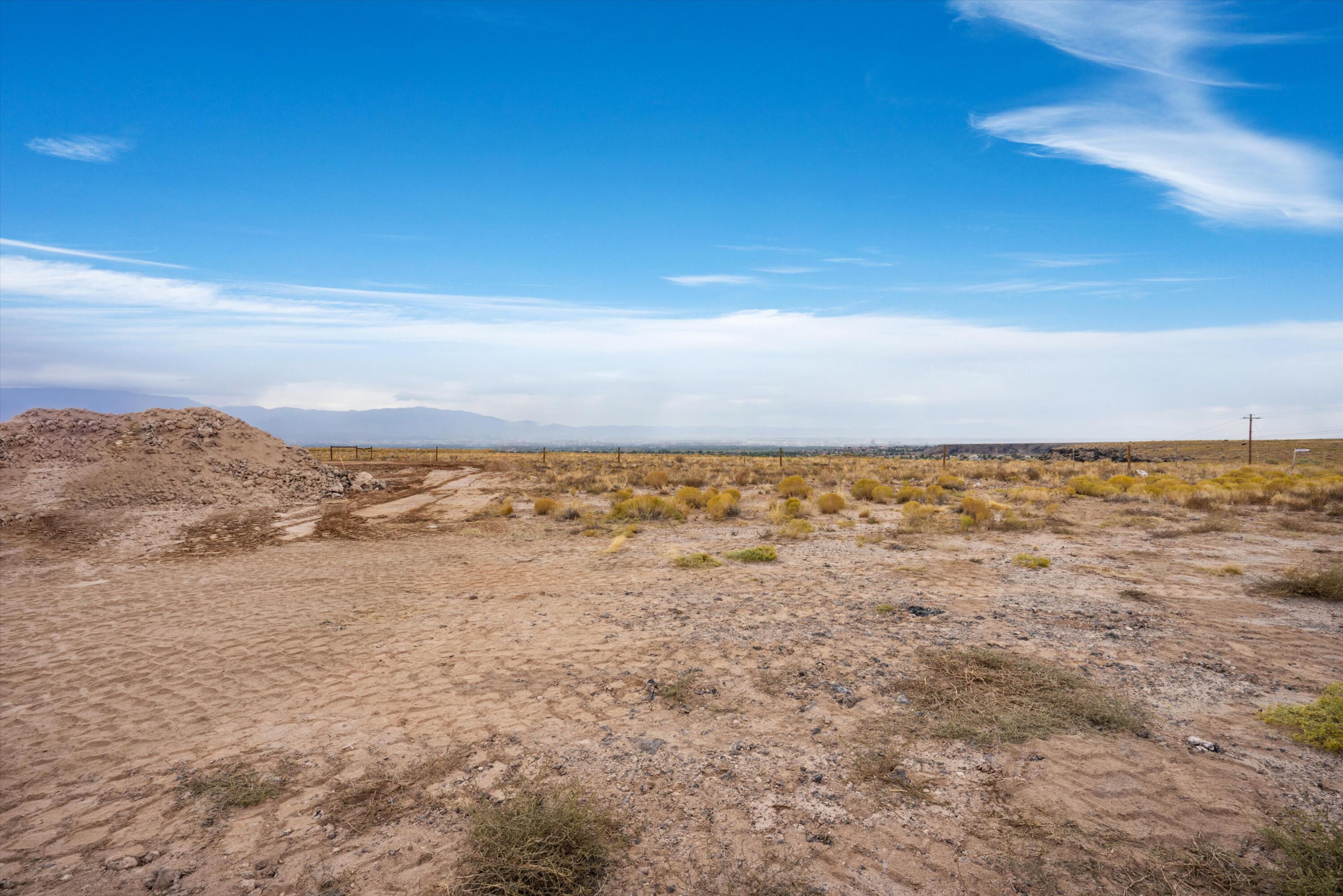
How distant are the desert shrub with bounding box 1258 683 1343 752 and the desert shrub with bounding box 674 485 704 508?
15.0 meters

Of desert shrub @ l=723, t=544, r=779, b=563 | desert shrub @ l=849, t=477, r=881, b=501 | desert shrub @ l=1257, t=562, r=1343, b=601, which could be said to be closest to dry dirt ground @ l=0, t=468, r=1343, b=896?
desert shrub @ l=723, t=544, r=779, b=563

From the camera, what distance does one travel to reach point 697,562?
12.0m

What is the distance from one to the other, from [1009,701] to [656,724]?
3.50 m

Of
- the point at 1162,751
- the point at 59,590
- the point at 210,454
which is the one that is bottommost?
the point at 59,590

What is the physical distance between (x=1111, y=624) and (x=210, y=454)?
25925mm

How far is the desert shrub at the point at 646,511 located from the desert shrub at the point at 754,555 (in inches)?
213

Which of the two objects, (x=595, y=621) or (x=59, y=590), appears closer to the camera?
(x=595, y=621)

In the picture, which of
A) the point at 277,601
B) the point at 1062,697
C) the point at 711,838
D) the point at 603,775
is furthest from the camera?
the point at 277,601

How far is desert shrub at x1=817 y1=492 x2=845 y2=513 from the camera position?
730 inches

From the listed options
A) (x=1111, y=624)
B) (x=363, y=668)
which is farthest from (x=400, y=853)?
(x=1111, y=624)

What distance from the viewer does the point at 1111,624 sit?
7980 mm

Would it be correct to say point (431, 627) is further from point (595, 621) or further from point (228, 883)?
point (228, 883)

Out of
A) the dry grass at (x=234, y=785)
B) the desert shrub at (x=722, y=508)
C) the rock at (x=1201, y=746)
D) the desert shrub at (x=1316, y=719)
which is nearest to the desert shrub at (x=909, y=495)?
the desert shrub at (x=722, y=508)

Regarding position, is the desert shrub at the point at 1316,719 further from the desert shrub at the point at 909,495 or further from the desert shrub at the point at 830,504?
the desert shrub at the point at 909,495
